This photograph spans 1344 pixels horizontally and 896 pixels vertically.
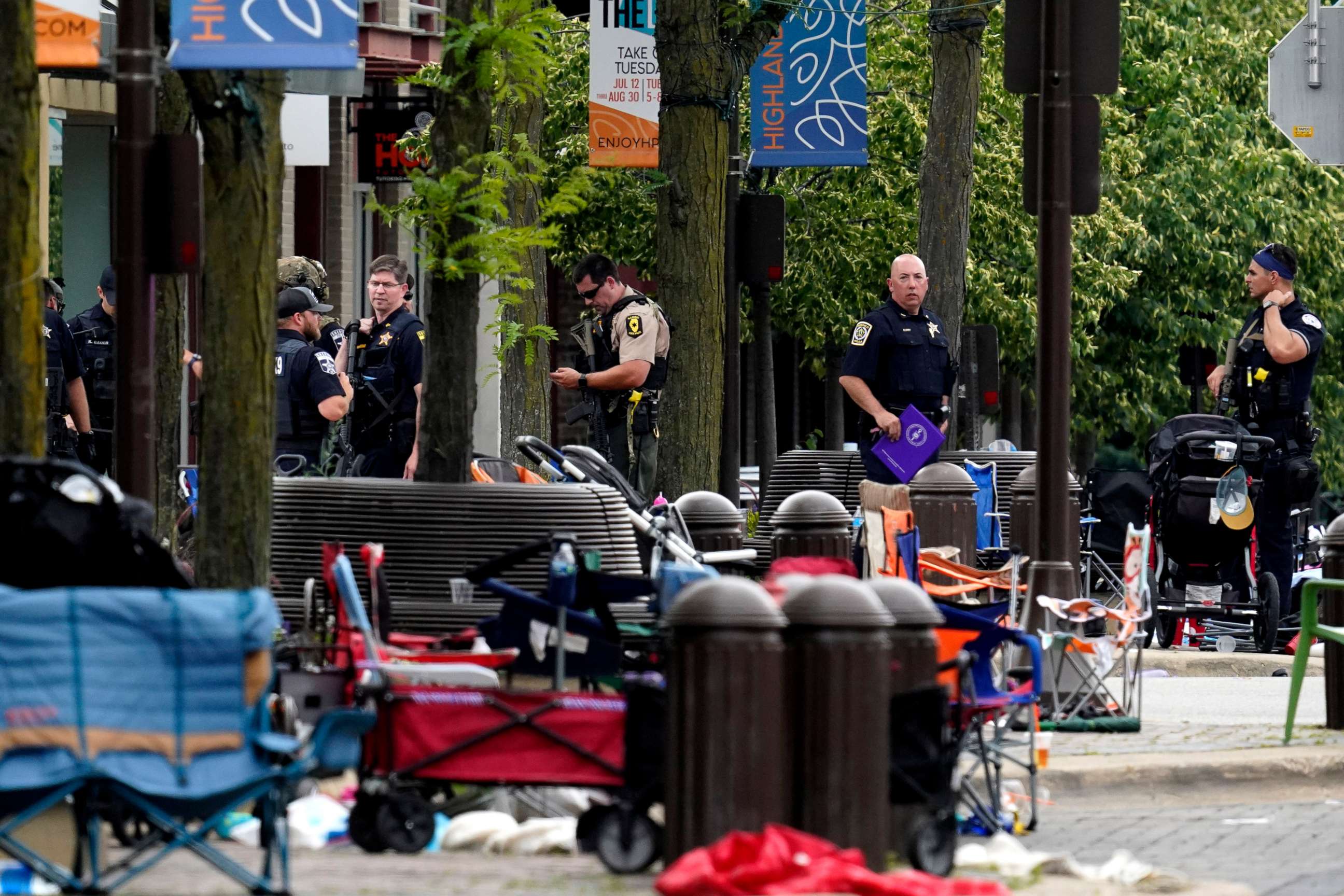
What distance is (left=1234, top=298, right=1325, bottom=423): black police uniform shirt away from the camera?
1580cm

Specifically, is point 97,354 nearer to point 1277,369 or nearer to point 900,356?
point 900,356

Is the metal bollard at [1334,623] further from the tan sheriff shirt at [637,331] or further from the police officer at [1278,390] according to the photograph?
the tan sheriff shirt at [637,331]

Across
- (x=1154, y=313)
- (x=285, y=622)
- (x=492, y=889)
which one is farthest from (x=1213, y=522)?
(x=1154, y=313)

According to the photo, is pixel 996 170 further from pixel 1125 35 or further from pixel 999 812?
pixel 999 812

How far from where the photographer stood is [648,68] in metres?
21.4

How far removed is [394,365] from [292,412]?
669 mm

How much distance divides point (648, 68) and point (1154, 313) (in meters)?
19.3

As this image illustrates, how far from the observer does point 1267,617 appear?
15789mm

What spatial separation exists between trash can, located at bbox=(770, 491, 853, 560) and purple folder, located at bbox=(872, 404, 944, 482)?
7.64ft

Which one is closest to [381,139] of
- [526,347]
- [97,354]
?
[526,347]

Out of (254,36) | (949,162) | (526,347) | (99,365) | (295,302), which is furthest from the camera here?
(526,347)

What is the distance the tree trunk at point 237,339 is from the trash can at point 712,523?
11.6 feet

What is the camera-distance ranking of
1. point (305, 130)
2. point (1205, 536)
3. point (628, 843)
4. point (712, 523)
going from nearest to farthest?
point (628, 843) < point (712, 523) < point (1205, 536) < point (305, 130)


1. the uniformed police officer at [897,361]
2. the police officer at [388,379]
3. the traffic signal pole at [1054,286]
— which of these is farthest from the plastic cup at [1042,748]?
the uniformed police officer at [897,361]
